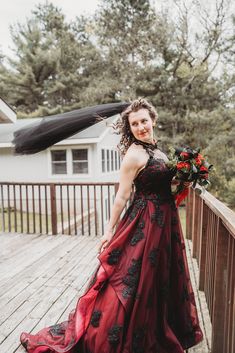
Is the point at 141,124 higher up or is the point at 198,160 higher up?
the point at 141,124

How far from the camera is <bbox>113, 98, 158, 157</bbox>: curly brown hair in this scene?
6.95 feet

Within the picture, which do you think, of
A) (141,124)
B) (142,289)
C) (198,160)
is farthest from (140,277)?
(141,124)

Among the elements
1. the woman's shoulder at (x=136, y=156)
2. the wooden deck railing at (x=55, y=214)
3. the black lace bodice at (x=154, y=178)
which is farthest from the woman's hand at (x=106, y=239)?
the wooden deck railing at (x=55, y=214)

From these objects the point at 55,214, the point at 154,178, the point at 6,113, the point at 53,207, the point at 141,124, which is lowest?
the point at 55,214

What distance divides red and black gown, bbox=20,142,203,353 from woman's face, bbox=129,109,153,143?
169 mm

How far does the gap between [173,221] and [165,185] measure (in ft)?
0.81

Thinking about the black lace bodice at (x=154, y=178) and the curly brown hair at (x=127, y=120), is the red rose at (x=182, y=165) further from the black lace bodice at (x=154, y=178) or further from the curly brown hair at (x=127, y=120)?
the curly brown hair at (x=127, y=120)

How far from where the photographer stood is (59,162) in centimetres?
1316

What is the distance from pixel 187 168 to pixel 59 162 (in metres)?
11.5

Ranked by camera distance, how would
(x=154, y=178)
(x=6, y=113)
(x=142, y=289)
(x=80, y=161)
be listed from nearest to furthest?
(x=142, y=289), (x=154, y=178), (x=6, y=113), (x=80, y=161)

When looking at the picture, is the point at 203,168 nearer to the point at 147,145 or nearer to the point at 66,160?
the point at 147,145

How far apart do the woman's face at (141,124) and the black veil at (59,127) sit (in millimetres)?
279

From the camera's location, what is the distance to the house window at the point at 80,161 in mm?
12828

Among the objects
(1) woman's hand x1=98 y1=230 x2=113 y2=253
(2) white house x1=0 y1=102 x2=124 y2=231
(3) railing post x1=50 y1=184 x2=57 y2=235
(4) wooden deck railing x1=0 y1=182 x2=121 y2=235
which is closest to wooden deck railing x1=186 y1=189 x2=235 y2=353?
(1) woman's hand x1=98 y1=230 x2=113 y2=253
